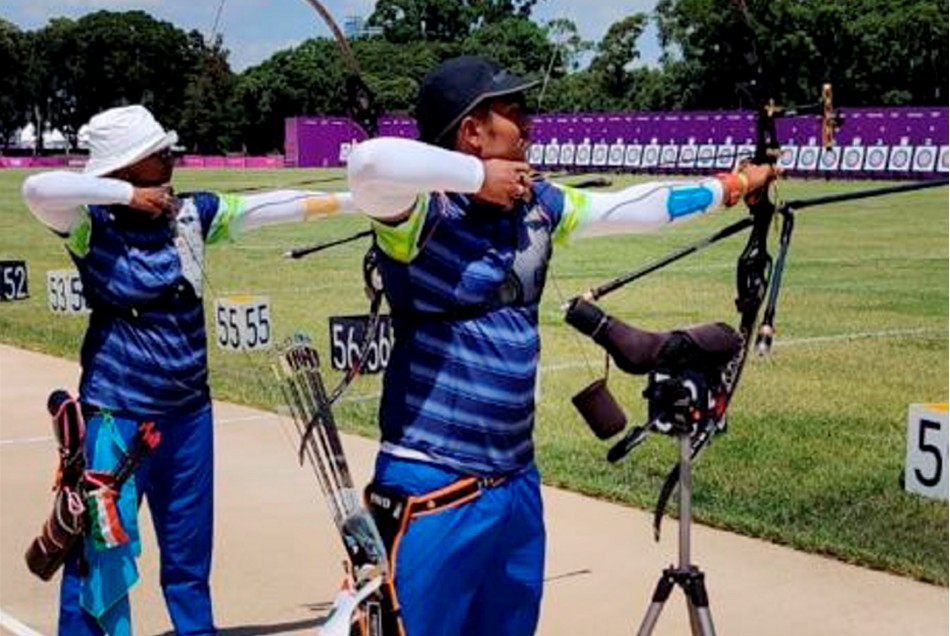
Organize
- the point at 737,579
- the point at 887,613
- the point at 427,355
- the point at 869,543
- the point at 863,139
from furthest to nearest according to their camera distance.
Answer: the point at 863,139 → the point at 869,543 → the point at 737,579 → the point at 887,613 → the point at 427,355

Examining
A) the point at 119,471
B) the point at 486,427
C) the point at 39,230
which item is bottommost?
the point at 39,230

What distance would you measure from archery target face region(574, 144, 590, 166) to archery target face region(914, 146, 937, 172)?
477 inches

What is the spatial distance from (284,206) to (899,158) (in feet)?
126

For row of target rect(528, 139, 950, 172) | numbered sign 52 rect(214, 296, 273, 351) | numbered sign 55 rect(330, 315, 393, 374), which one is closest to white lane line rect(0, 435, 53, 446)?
numbered sign 52 rect(214, 296, 273, 351)

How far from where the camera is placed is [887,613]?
4.96 metres

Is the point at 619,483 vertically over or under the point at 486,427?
under

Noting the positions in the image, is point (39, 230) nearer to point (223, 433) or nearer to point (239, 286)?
point (239, 286)

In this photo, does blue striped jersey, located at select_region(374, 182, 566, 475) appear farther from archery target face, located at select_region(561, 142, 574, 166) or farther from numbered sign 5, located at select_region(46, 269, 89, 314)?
archery target face, located at select_region(561, 142, 574, 166)

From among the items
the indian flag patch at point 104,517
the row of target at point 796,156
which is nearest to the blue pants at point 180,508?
the indian flag patch at point 104,517

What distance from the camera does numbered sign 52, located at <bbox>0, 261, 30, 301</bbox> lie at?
15.6 m

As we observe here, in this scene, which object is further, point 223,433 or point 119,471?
point 223,433

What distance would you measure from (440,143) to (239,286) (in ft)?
48.8

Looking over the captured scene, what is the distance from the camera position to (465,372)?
9.89 ft

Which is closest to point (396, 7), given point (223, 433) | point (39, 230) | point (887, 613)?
point (223, 433)
